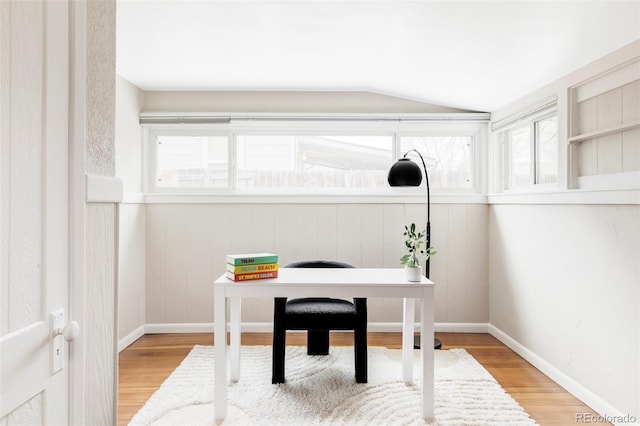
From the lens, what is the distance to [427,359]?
2.15 m

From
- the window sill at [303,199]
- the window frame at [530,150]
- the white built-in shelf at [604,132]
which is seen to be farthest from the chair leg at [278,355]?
the white built-in shelf at [604,132]

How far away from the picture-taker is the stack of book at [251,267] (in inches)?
87.8

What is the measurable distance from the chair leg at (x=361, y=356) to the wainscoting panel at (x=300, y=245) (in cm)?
113

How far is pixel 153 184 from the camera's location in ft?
12.3

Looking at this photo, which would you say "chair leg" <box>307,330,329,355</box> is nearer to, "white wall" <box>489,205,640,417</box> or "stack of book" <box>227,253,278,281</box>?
→ "stack of book" <box>227,253,278,281</box>

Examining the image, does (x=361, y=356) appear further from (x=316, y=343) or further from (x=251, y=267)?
(x=251, y=267)

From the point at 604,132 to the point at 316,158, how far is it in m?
2.25

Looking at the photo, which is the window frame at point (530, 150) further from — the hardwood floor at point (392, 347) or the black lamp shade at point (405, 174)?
the hardwood floor at point (392, 347)

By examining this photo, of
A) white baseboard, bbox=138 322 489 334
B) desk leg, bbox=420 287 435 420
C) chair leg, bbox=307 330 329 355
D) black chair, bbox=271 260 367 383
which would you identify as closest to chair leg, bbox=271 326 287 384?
black chair, bbox=271 260 367 383

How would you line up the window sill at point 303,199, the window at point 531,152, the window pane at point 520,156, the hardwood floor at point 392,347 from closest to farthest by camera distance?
the hardwood floor at point 392,347 → the window at point 531,152 → the window pane at point 520,156 → the window sill at point 303,199

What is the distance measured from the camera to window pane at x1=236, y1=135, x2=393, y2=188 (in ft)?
12.3

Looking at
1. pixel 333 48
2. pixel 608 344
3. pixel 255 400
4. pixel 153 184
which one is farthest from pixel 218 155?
pixel 608 344

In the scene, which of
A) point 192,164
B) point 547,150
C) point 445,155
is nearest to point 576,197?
point 547,150

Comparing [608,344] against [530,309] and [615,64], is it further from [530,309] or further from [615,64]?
[615,64]
